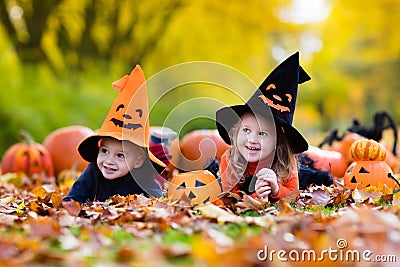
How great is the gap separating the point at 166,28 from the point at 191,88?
286 cm

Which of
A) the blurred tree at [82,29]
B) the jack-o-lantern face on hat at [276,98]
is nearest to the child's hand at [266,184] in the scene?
the jack-o-lantern face on hat at [276,98]

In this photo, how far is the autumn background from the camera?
1063 centimetres

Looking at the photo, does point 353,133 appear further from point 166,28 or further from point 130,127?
point 166,28

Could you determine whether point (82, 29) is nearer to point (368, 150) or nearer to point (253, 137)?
point (368, 150)

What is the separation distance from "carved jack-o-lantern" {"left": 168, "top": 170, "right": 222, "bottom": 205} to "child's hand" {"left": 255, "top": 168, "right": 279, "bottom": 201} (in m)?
0.30

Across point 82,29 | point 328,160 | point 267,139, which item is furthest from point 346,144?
point 82,29

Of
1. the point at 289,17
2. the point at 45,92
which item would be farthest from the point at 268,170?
the point at 289,17

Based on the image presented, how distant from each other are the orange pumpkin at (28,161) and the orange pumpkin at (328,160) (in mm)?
3315

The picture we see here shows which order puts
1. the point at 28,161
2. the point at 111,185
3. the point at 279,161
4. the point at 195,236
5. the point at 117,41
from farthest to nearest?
the point at 117,41, the point at 28,161, the point at 111,185, the point at 279,161, the point at 195,236

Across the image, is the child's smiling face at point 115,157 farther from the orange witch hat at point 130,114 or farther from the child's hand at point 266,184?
the child's hand at point 266,184

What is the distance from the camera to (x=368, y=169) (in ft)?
15.8

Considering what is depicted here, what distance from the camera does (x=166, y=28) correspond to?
1489cm

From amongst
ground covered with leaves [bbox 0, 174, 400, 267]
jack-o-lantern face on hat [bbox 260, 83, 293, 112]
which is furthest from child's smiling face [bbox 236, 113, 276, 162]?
ground covered with leaves [bbox 0, 174, 400, 267]

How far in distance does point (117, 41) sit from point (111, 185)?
10639 millimetres
